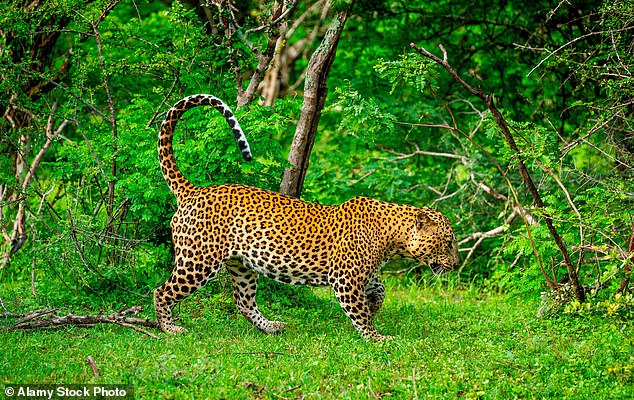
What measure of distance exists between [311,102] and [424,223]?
208 cm

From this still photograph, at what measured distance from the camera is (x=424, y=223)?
860cm

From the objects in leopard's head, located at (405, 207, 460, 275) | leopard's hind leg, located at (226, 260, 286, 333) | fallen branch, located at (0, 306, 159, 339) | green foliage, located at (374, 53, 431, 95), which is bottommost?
fallen branch, located at (0, 306, 159, 339)

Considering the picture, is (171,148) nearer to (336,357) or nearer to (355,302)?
(355,302)

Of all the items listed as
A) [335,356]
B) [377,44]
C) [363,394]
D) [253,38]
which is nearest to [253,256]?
[335,356]

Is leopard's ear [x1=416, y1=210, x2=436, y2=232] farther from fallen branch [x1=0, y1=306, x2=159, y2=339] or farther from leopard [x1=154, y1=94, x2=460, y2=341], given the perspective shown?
fallen branch [x1=0, y1=306, x2=159, y2=339]

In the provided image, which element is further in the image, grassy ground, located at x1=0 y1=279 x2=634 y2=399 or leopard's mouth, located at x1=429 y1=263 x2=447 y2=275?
leopard's mouth, located at x1=429 y1=263 x2=447 y2=275

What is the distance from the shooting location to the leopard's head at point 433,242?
28.2ft

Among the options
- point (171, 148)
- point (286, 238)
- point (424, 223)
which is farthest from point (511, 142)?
point (171, 148)

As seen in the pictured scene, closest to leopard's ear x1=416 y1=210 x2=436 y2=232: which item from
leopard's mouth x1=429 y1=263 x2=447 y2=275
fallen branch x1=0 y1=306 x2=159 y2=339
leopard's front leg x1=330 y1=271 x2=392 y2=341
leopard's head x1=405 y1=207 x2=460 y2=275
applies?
leopard's head x1=405 y1=207 x2=460 y2=275

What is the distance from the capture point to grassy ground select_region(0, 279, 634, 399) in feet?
21.9

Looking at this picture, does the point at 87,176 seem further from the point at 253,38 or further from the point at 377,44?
the point at 377,44

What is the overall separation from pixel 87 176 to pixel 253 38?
2.47m

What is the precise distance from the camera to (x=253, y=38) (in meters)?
10.1

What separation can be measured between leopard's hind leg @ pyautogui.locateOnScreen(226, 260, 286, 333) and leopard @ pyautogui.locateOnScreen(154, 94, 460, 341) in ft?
0.46
